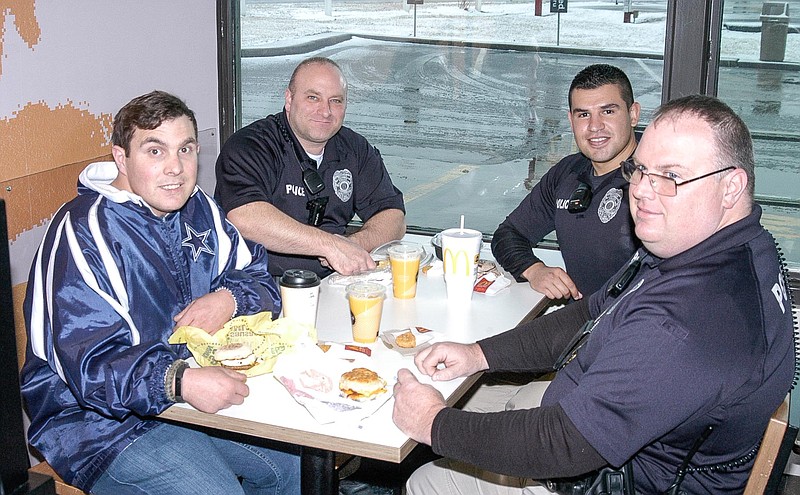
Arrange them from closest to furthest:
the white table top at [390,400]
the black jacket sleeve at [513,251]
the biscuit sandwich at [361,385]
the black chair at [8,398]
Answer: the black chair at [8,398] → the white table top at [390,400] → the biscuit sandwich at [361,385] → the black jacket sleeve at [513,251]

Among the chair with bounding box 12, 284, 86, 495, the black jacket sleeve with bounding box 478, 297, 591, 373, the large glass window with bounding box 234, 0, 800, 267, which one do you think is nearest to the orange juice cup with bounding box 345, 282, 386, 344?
the black jacket sleeve with bounding box 478, 297, 591, 373

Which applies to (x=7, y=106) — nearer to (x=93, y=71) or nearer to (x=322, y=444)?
(x=93, y=71)

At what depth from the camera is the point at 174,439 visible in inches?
82.9

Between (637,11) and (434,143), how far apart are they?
1018mm

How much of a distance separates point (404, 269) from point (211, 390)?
79cm

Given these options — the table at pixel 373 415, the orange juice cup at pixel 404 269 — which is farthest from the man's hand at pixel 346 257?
the orange juice cup at pixel 404 269

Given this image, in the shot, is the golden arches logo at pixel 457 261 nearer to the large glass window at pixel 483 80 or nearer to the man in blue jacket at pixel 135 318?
the man in blue jacket at pixel 135 318

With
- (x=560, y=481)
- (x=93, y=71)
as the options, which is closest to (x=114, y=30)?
(x=93, y=71)

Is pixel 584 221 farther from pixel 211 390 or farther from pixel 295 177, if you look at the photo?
pixel 211 390

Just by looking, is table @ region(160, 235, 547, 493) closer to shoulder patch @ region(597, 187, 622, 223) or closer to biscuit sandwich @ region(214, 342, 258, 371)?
biscuit sandwich @ region(214, 342, 258, 371)

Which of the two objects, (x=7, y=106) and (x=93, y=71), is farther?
(x=93, y=71)

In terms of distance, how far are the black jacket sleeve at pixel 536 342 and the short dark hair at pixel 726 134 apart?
0.63 m

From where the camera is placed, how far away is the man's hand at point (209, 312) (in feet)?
7.20

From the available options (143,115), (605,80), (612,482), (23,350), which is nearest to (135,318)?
(143,115)
